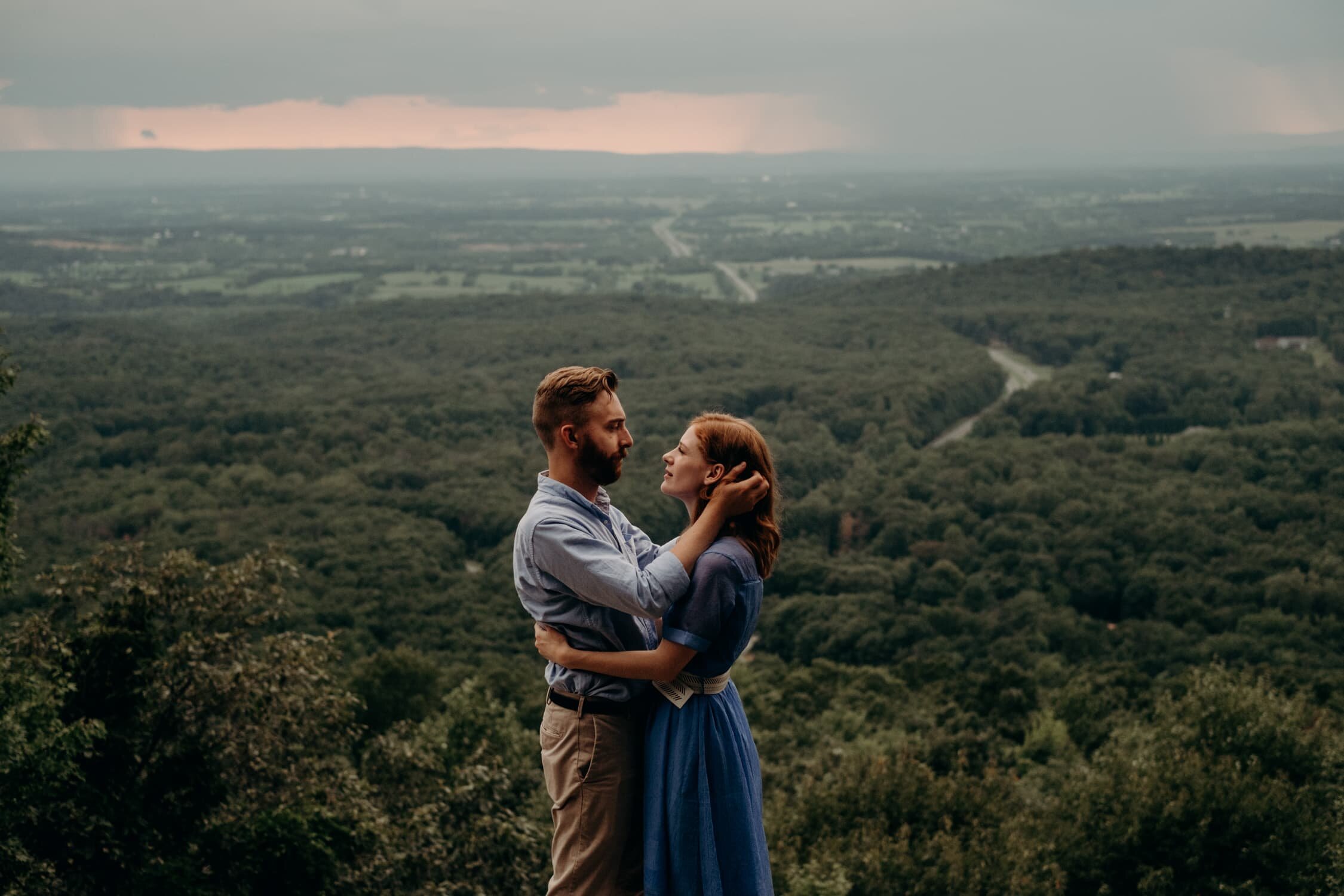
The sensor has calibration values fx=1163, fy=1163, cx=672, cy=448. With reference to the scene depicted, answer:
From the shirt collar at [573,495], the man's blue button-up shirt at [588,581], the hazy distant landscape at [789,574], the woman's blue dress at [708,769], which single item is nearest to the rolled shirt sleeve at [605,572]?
the man's blue button-up shirt at [588,581]

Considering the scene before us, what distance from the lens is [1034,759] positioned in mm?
39875

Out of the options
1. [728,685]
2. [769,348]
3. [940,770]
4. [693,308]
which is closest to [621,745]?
[728,685]

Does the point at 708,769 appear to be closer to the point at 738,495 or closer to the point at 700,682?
the point at 700,682

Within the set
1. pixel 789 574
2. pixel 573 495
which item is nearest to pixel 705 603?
pixel 573 495

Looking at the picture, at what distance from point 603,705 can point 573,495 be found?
1.11 metres

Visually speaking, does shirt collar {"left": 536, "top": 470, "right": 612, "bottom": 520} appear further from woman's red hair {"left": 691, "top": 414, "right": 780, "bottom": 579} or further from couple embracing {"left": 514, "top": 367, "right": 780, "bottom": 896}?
woman's red hair {"left": 691, "top": 414, "right": 780, "bottom": 579}

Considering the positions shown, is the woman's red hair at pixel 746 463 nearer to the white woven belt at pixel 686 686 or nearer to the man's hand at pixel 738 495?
the man's hand at pixel 738 495

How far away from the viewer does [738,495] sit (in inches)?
231

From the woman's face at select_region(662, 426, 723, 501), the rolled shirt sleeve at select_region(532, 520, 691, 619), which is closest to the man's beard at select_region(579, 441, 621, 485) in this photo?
the woman's face at select_region(662, 426, 723, 501)

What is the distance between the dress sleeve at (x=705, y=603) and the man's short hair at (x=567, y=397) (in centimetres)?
100

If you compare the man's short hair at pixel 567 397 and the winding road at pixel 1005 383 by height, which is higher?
the man's short hair at pixel 567 397

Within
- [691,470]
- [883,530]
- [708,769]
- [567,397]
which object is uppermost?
[567,397]

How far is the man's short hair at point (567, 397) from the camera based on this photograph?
598cm

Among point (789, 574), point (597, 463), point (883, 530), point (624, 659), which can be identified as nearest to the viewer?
point (624, 659)
